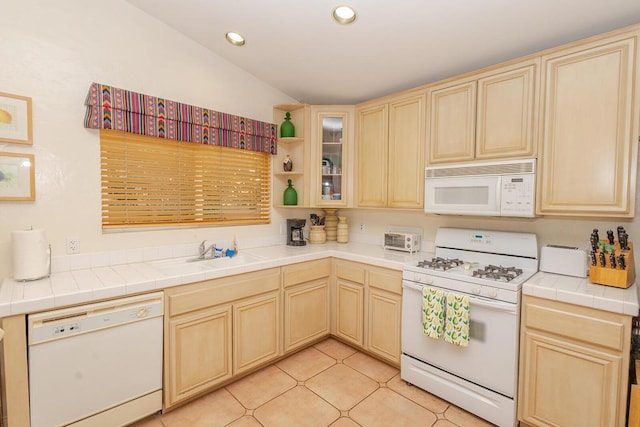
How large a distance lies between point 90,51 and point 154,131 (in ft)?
2.00

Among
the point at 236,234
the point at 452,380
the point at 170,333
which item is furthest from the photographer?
the point at 236,234

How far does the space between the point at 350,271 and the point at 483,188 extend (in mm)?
1260

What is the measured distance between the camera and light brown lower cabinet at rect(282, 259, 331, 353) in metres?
2.63

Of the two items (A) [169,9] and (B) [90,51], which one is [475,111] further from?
(B) [90,51]

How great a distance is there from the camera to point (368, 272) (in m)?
2.66

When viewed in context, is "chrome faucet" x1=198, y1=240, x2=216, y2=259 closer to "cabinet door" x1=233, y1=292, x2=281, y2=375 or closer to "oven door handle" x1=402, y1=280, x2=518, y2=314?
"cabinet door" x1=233, y1=292, x2=281, y2=375

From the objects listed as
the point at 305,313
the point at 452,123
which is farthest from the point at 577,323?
the point at 305,313

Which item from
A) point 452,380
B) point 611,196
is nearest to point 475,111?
point 611,196

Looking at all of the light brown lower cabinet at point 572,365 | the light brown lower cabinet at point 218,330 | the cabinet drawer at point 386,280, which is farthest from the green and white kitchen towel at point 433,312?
the light brown lower cabinet at point 218,330

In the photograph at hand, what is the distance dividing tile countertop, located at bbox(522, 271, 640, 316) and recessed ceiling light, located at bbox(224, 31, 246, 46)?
260cm

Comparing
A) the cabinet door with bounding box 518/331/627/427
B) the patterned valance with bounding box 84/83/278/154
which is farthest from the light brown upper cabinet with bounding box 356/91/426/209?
the cabinet door with bounding box 518/331/627/427

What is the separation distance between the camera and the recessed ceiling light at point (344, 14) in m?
1.99

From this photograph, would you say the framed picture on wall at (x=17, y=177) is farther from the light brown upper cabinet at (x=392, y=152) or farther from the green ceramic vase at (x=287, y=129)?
the light brown upper cabinet at (x=392, y=152)

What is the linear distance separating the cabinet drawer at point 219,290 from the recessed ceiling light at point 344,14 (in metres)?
1.84
